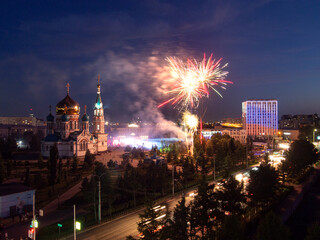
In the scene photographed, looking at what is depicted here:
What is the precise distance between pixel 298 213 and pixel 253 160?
26209 millimetres

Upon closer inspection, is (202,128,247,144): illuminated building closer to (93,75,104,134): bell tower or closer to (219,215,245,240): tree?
(93,75,104,134): bell tower

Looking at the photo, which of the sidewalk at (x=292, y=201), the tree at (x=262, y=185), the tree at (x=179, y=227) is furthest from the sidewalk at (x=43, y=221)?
the sidewalk at (x=292, y=201)

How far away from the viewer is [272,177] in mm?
21688

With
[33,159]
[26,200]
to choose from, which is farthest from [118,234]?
[33,159]

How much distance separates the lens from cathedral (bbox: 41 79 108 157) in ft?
168

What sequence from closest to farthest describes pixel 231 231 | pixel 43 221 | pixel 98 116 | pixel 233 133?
pixel 231 231
pixel 43 221
pixel 98 116
pixel 233 133

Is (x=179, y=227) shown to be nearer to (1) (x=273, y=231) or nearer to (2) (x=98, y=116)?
(1) (x=273, y=231)

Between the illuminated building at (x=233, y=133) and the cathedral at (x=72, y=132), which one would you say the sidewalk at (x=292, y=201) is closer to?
the cathedral at (x=72, y=132)

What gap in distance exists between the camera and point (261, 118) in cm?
10944

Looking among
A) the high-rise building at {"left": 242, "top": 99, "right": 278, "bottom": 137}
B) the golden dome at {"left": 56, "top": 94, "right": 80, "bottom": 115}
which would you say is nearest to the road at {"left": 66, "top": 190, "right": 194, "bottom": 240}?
the golden dome at {"left": 56, "top": 94, "right": 80, "bottom": 115}

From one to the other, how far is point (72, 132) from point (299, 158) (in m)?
40.9

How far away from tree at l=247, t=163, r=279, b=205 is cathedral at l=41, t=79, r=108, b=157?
37.7m

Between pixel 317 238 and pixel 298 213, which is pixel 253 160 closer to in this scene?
pixel 298 213

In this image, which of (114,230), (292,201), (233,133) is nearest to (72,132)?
(114,230)
